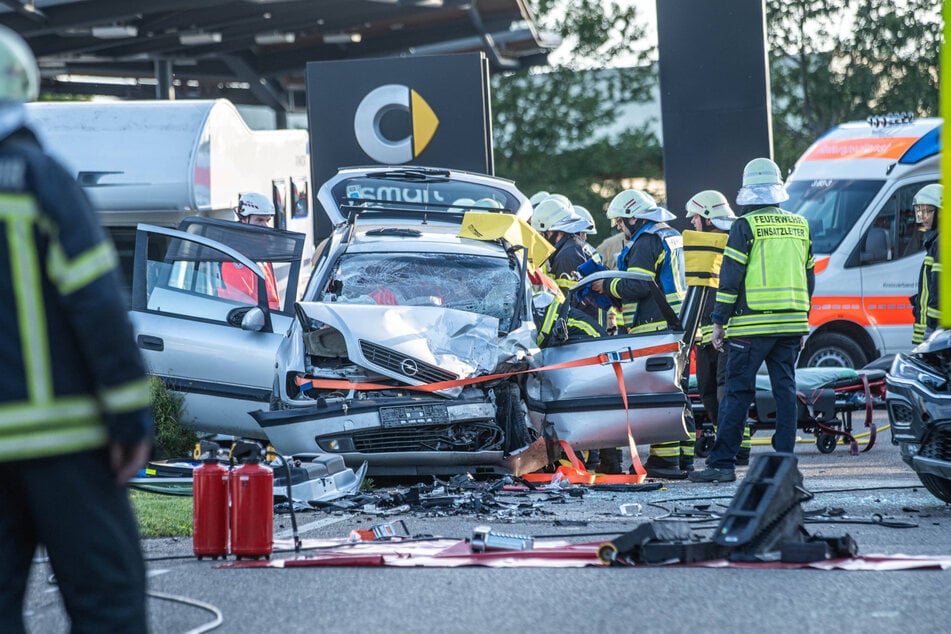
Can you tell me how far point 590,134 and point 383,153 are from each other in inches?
658

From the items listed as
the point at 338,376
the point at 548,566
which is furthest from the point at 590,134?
the point at 548,566

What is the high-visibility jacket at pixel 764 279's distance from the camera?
976cm

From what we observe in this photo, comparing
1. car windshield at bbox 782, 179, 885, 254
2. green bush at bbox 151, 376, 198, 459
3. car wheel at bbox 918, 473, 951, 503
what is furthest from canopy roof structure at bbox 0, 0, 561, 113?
car wheel at bbox 918, 473, 951, 503

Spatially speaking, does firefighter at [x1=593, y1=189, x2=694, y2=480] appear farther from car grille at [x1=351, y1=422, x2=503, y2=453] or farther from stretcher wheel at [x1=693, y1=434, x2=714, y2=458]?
car grille at [x1=351, y1=422, x2=503, y2=453]

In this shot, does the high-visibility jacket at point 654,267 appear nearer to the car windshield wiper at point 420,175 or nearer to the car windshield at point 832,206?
the car windshield wiper at point 420,175

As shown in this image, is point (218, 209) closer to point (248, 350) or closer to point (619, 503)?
point (248, 350)

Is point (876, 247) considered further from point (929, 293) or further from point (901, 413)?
point (901, 413)

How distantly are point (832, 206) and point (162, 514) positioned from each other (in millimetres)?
10368

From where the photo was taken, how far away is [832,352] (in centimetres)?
1612

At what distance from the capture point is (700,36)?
15469 mm

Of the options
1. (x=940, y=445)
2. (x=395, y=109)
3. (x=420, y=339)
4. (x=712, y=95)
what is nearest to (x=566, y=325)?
(x=420, y=339)

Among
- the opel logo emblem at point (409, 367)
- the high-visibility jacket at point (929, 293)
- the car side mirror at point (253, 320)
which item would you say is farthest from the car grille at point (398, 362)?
the high-visibility jacket at point (929, 293)

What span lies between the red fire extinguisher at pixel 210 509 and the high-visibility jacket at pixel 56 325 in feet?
9.58

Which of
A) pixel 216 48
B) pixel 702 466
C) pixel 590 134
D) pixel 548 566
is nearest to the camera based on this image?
pixel 548 566
